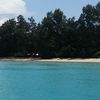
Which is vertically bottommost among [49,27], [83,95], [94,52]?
[83,95]

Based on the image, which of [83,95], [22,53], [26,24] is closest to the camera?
[83,95]

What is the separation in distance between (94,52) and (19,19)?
86.0 feet

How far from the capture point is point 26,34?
96.4 m

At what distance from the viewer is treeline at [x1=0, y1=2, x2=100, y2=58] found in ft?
278

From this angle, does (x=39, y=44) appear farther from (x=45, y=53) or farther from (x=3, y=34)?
(x=3, y=34)

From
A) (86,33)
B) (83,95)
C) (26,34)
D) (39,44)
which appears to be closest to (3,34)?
(26,34)

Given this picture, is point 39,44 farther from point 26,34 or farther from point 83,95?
point 83,95

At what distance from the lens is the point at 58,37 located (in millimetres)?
89188

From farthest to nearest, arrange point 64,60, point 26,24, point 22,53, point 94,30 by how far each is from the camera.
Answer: point 26,24 < point 22,53 < point 94,30 < point 64,60

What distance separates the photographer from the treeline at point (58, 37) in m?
84.8

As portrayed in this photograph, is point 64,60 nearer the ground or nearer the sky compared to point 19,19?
nearer the ground

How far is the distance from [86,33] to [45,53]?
939cm

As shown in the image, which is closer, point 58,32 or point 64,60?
point 64,60

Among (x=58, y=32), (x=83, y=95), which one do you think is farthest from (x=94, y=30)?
(x=83, y=95)
